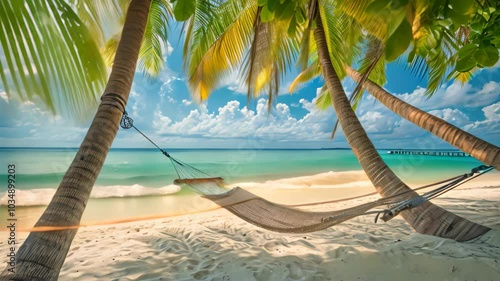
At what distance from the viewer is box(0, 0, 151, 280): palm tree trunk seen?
28.0 inches

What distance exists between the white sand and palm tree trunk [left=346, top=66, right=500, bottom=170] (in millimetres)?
411

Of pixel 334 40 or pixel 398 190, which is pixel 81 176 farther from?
pixel 334 40

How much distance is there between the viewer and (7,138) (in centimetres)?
73

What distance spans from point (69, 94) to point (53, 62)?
0.10m

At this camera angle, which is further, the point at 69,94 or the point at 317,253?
the point at 317,253

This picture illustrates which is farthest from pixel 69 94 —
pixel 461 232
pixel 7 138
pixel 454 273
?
pixel 461 232

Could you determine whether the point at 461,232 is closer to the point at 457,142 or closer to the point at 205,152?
the point at 457,142

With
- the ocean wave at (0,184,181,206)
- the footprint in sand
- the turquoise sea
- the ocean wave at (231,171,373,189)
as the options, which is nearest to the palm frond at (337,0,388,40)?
the footprint in sand

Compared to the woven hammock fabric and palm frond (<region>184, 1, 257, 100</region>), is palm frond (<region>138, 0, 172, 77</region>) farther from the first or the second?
the woven hammock fabric

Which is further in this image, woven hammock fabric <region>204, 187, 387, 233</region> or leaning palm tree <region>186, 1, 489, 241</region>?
leaning palm tree <region>186, 1, 489, 241</region>

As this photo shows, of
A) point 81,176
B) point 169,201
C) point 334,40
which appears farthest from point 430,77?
point 169,201

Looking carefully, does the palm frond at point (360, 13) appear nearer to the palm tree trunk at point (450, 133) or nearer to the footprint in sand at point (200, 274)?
the palm tree trunk at point (450, 133)

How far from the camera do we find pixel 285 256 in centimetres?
161

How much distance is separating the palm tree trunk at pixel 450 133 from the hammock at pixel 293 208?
119mm
